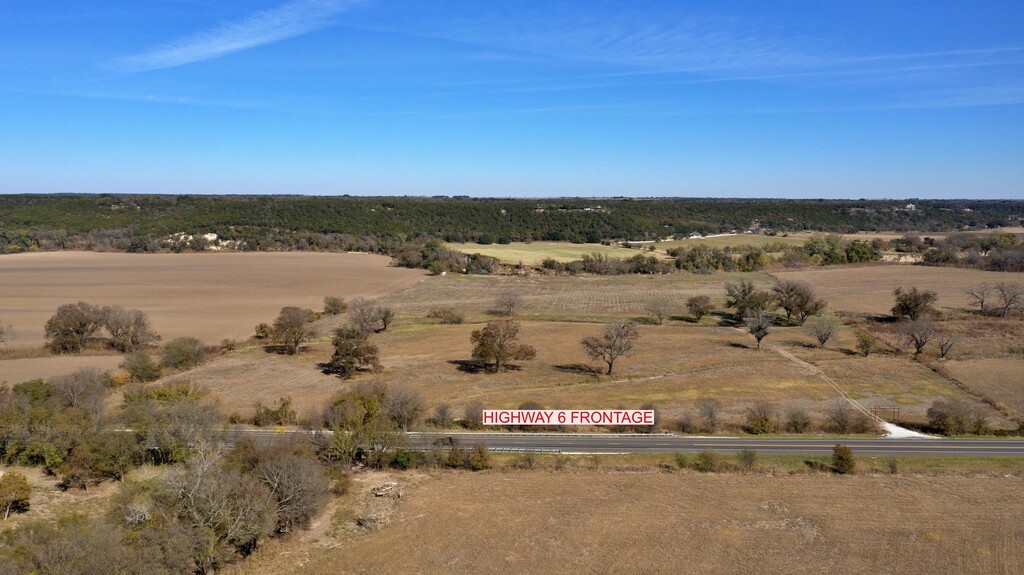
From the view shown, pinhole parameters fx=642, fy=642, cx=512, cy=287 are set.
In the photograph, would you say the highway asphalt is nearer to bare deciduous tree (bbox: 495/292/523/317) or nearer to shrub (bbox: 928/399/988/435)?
shrub (bbox: 928/399/988/435)

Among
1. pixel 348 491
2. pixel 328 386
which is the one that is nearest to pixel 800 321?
pixel 328 386

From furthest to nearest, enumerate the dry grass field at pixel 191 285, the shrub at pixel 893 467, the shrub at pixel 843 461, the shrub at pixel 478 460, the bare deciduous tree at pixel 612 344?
the dry grass field at pixel 191 285, the bare deciduous tree at pixel 612 344, the shrub at pixel 478 460, the shrub at pixel 893 467, the shrub at pixel 843 461

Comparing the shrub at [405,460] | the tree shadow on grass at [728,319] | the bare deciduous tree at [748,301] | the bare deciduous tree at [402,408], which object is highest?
the bare deciduous tree at [748,301]

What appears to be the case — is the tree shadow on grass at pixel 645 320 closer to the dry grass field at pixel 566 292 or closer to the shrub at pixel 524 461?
the dry grass field at pixel 566 292

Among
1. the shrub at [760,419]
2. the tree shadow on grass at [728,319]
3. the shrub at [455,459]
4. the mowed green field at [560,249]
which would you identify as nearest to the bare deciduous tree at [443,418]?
the shrub at [455,459]

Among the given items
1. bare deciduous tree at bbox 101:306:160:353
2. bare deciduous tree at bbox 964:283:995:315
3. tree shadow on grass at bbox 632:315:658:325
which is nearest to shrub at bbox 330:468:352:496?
bare deciduous tree at bbox 101:306:160:353

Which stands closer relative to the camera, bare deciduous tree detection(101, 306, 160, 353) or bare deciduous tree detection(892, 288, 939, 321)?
bare deciduous tree detection(101, 306, 160, 353)

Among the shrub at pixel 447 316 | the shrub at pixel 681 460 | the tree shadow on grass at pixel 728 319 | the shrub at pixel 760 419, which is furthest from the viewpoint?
the shrub at pixel 447 316
